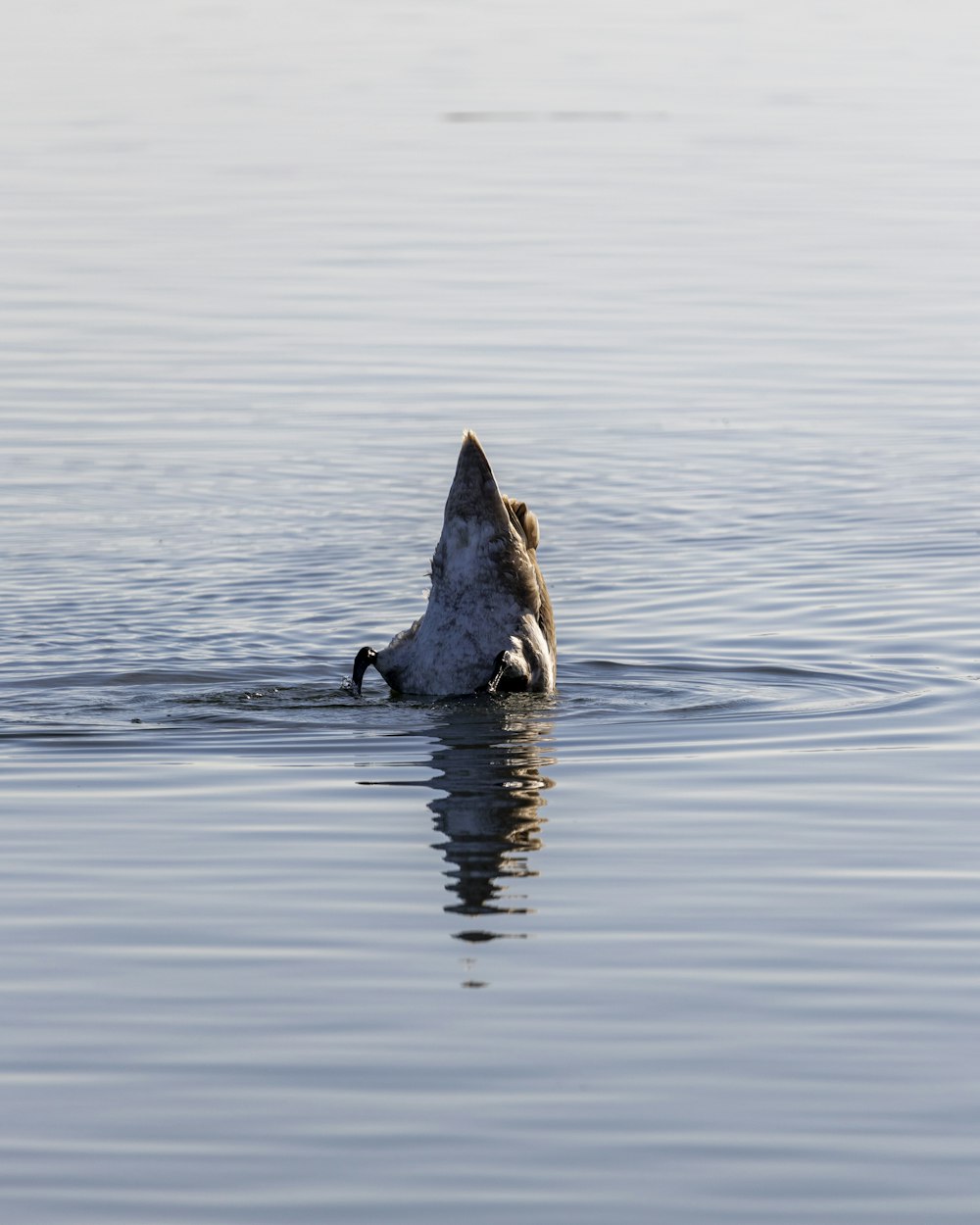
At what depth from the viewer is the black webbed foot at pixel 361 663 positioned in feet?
39.3

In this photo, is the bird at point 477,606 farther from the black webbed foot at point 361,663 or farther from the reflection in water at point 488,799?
the reflection in water at point 488,799

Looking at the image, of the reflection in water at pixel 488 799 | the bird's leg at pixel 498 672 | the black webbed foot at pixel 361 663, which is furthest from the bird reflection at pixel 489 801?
the black webbed foot at pixel 361 663

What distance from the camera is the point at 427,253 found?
2911 centimetres

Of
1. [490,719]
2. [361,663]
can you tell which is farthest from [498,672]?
[361,663]

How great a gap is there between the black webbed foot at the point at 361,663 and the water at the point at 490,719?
0.48 ft

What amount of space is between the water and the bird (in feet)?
0.66

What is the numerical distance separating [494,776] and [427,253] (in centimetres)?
1951

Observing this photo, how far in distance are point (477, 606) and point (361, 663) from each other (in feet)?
2.27

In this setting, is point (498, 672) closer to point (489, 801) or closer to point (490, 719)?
point (490, 719)

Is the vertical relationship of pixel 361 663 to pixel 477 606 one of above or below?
below

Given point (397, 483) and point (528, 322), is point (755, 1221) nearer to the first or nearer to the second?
point (397, 483)

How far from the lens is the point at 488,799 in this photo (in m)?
9.94

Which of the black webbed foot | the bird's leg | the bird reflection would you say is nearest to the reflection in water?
the bird reflection

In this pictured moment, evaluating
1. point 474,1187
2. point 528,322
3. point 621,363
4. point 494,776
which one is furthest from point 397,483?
point 474,1187
